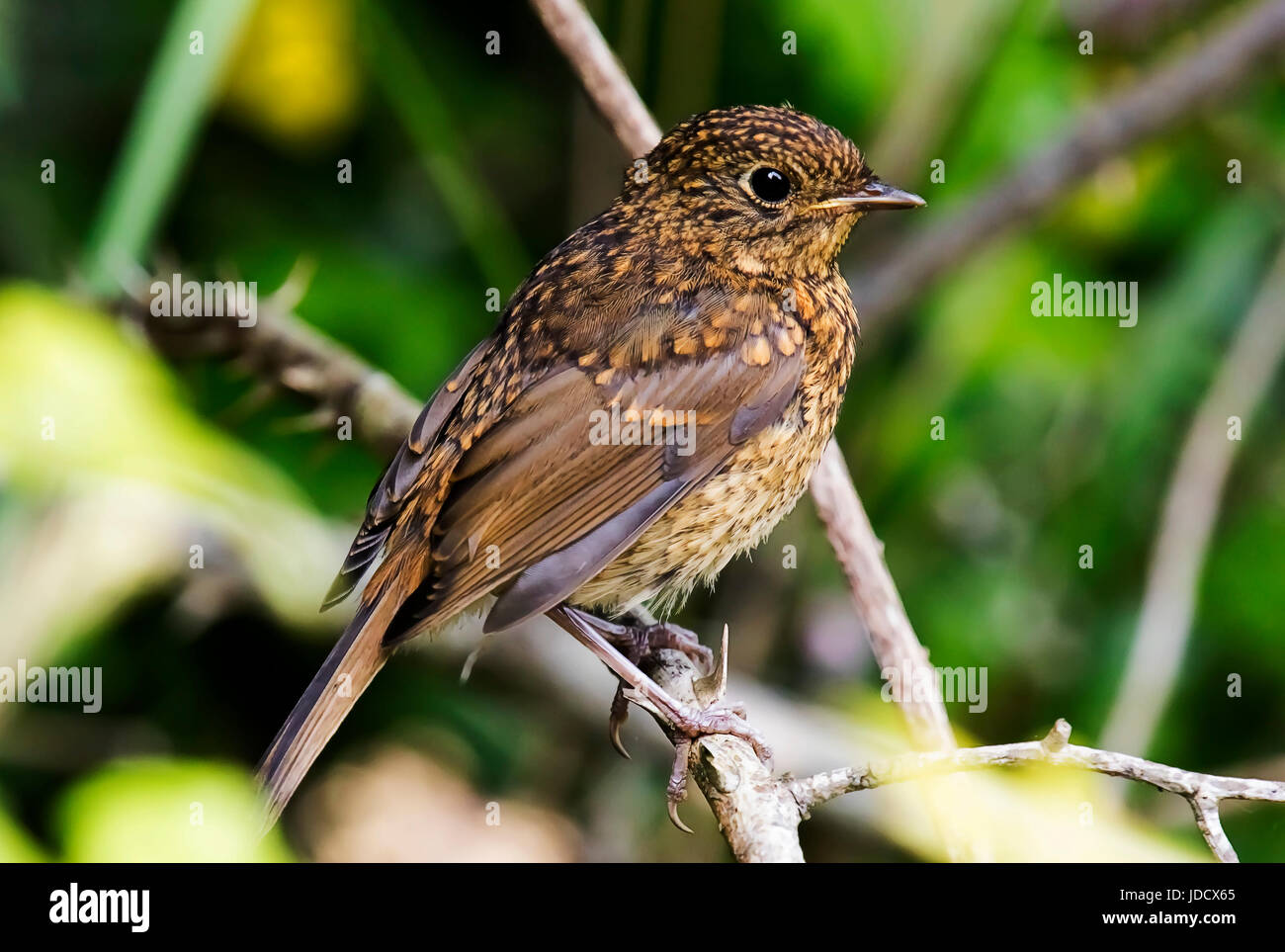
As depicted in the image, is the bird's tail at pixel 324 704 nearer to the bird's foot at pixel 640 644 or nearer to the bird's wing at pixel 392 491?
the bird's wing at pixel 392 491

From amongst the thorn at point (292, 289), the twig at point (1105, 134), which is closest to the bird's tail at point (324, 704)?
the thorn at point (292, 289)

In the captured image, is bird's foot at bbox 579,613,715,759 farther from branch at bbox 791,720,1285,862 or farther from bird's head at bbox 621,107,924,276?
branch at bbox 791,720,1285,862

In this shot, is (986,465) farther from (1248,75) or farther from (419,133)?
(419,133)

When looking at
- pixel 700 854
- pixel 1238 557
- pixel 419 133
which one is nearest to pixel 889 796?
pixel 700 854

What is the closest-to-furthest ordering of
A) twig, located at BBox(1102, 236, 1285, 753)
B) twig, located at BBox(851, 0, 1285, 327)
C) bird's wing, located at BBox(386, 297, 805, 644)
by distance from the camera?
bird's wing, located at BBox(386, 297, 805, 644), twig, located at BBox(1102, 236, 1285, 753), twig, located at BBox(851, 0, 1285, 327)

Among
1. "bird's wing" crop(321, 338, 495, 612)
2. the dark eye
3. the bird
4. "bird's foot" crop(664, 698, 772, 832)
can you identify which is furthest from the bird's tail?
the dark eye

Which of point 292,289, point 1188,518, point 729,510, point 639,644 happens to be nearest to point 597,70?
point 292,289
